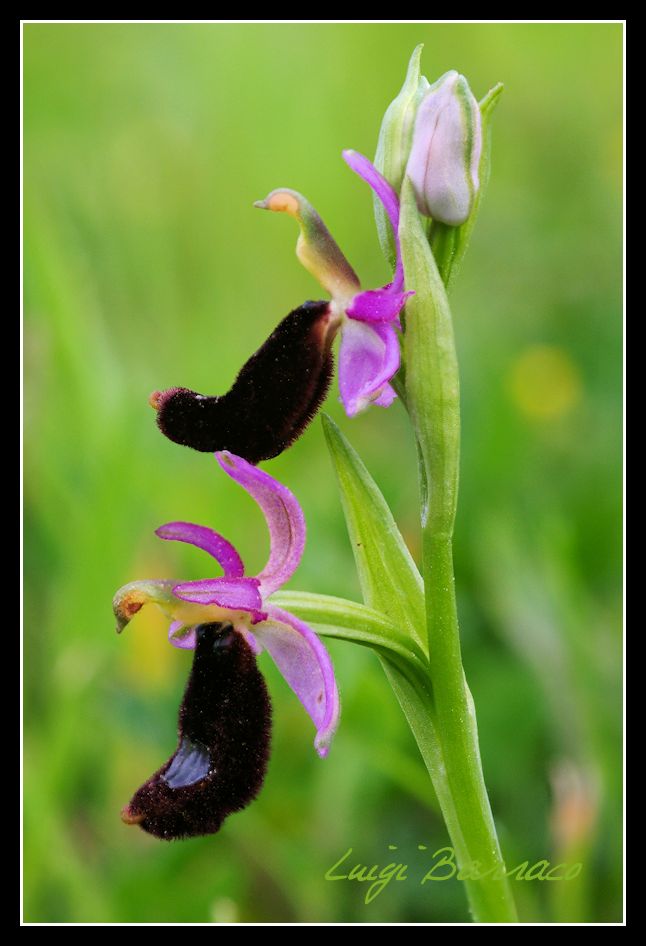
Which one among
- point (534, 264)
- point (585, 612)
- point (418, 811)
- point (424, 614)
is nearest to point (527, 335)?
point (534, 264)

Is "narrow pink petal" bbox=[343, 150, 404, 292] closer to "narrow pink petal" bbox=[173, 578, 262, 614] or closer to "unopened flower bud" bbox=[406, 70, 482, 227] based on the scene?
"unopened flower bud" bbox=[406, 70, 482, 227]

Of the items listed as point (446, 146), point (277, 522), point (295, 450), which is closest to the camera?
point (446, 146)

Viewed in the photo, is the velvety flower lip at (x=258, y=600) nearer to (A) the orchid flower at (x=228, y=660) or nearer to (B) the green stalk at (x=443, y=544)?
(A) the orchid flower at (x=228, y=660)

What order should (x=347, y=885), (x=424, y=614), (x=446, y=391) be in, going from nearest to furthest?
(x=446, y=391) < (x=424, y=614) < (x=347, y=885)

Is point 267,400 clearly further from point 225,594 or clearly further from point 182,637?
point 182,637

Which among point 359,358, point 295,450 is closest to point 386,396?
point 359,358

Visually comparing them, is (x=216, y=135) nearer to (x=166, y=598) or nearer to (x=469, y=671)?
(x=469, y=671)

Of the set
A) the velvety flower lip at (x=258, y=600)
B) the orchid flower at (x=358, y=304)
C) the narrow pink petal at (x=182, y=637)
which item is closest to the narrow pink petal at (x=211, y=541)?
the velvety flower lip at (x=258, y=600)

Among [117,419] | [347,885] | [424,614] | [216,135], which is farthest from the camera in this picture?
[216,135]
